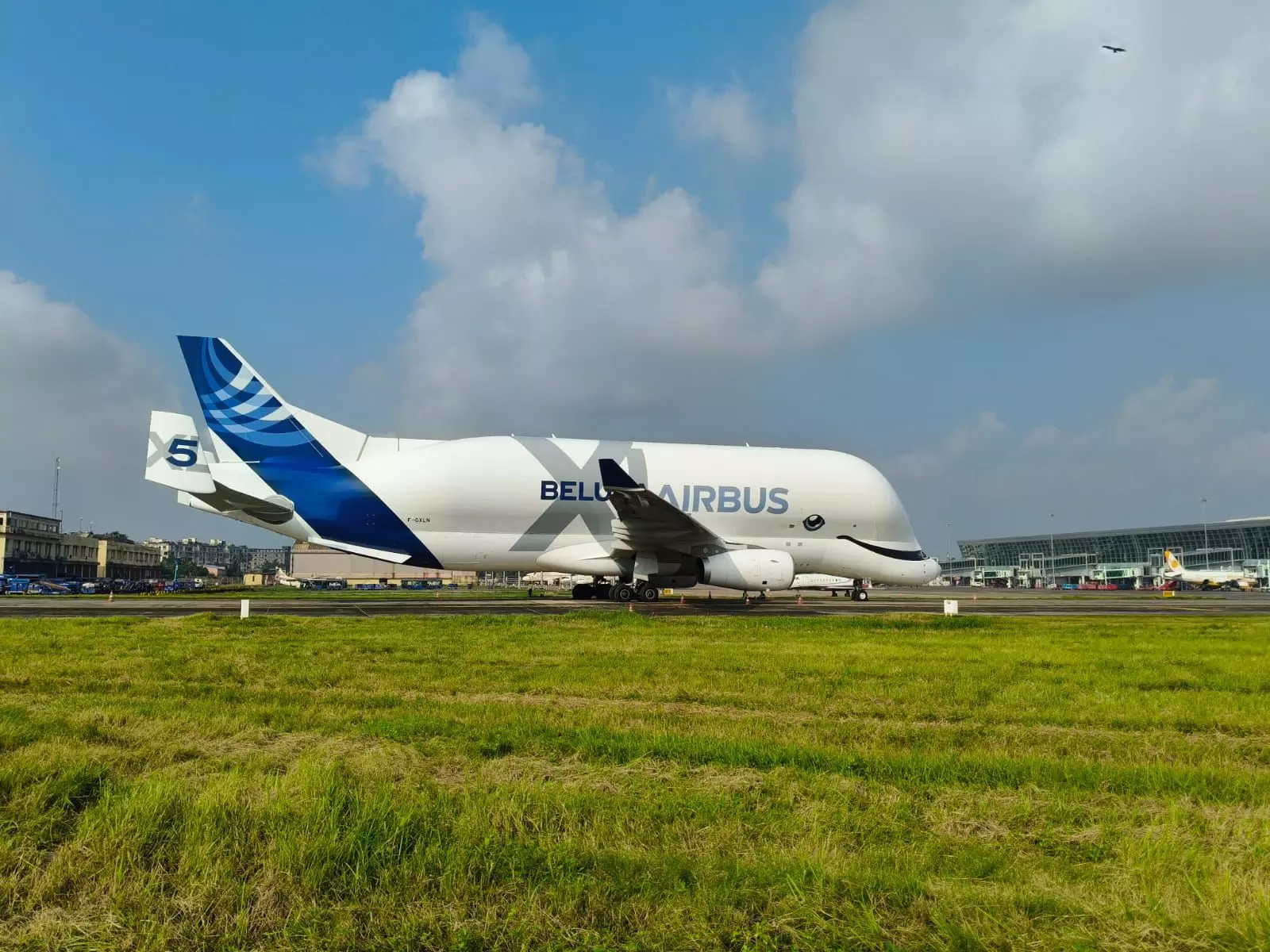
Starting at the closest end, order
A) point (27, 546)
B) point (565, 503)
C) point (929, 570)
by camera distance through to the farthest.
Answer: point (565, 503) < point (929, 570) < point (27, 546)

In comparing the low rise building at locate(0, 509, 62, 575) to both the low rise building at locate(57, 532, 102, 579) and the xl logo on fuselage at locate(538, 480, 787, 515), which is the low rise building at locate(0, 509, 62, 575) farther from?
the xl logo on fuselage at locate(538, 480, 787, 515)

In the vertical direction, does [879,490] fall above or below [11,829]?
above

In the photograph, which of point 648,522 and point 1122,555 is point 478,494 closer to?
point 648,522

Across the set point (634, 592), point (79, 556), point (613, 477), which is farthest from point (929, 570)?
point (79, 556)

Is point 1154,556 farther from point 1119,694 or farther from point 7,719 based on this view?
point 7,719

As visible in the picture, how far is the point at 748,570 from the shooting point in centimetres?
2644

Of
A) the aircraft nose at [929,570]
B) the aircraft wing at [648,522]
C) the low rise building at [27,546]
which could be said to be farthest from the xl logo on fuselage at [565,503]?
the low rise building at [27,546]

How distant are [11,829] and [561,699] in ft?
16.9

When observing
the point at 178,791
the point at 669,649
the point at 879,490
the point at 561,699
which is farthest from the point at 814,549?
the point at 178,791

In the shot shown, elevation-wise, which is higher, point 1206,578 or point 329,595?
point 1206,578

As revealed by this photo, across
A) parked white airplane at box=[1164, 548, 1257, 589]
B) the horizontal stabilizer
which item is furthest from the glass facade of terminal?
the horizontal stabilizer

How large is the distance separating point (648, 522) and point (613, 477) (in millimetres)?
1992

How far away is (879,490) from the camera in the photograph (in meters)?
31.9

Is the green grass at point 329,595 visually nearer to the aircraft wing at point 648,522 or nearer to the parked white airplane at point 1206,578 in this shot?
the aircraft wing at point 648,522
